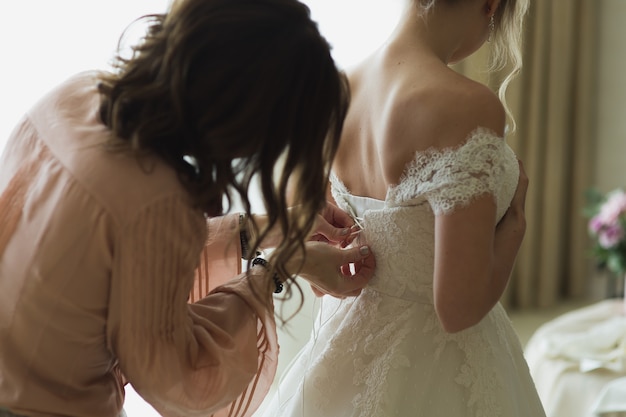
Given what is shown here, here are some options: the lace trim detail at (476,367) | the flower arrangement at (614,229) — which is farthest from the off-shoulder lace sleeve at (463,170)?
the flower arrangement at (614,229)

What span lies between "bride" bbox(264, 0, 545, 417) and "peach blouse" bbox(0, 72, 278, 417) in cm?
34

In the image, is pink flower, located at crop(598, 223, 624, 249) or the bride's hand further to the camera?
pink flower, located at crop(598, 223, 624, 249)

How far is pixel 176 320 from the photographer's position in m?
1.18

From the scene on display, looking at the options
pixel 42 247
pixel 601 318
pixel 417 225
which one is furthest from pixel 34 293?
pixel 601 318

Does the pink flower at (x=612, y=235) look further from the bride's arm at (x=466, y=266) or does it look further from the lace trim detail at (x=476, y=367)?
the bride's arm at (x=466, y=266)

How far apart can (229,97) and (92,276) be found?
301mm

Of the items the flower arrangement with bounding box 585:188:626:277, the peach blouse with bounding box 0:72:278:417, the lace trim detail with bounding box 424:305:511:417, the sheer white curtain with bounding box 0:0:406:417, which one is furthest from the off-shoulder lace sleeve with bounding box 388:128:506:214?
the flower arrangement with bounding box 585:188:626:277

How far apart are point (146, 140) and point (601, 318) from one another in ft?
7.88

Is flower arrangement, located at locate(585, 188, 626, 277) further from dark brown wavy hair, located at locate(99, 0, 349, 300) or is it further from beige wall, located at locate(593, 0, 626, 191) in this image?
dark brown wavy hair, located at locate(99, 0, 349, 300)

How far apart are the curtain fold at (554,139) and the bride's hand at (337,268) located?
2778 millimetres

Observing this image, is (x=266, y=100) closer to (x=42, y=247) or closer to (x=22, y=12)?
(x=42, y=247)

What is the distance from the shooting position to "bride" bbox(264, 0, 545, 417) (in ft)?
4.30

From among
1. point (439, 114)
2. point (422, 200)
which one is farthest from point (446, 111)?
point (422, 200)

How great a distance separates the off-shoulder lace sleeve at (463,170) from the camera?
4.27 feet
